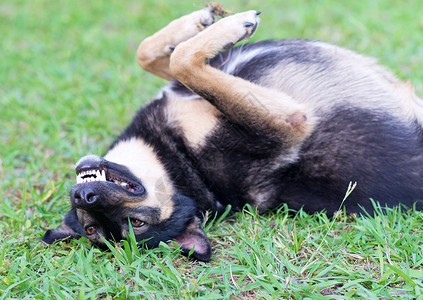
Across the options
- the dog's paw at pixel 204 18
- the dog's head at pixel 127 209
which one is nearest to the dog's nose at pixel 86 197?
the dog's head at pixel 127 209

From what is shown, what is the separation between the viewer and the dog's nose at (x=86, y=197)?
305cm

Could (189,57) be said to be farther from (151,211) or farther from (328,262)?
(328,262)

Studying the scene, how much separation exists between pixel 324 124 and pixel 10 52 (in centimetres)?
526

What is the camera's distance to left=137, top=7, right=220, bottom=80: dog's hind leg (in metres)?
4.05

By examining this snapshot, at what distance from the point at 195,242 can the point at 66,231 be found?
1.01 metres

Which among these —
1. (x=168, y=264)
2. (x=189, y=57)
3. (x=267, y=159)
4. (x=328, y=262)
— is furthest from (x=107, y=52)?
(x=328, y=262)

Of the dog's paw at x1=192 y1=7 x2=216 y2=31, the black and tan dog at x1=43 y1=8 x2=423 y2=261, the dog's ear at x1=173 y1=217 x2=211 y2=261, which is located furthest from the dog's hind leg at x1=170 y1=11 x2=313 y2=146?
the dog's ear at x1=173 y1=217 x2=211 y2=261

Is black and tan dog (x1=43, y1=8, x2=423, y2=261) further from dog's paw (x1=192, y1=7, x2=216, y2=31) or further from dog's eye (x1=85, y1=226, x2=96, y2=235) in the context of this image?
dog's paw (x1=192, y1=7, x2=216, y2=31)

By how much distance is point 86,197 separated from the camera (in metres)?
3.05

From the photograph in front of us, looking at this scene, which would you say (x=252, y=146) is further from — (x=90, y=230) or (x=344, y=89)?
(x=90, y=230)

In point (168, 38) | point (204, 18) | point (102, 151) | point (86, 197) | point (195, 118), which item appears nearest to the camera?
point (86, 197)

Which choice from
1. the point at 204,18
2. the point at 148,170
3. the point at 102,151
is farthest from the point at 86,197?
the point at 204,18

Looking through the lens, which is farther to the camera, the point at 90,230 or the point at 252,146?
the point at 252,146

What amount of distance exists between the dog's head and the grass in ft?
0.37
